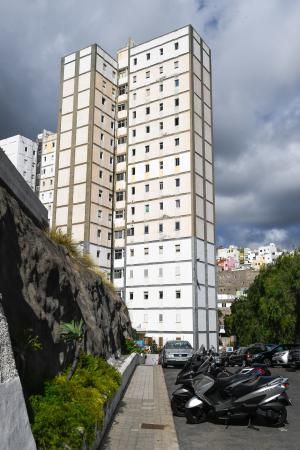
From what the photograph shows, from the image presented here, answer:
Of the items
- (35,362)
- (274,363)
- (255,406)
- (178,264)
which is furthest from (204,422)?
(178,264)

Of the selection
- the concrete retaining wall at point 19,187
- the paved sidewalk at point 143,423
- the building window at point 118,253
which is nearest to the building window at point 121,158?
the building window at point 118,253

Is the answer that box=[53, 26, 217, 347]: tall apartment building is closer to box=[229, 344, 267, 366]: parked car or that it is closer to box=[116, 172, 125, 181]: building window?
box=[116, 172, 125, 181]: building window

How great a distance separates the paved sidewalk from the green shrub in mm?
710

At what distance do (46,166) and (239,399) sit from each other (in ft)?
272

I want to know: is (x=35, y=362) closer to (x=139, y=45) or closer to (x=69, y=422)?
(x=69, y=422)

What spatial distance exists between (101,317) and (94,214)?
38077 millimetres

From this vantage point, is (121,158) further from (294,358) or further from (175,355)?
(294,358)

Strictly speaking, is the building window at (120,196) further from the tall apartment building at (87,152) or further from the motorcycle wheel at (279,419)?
the motorcycle wheel at (279,419)

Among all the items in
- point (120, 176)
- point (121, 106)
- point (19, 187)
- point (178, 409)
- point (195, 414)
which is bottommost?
point (178, 409)

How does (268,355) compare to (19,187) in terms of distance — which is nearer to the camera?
(19,187)

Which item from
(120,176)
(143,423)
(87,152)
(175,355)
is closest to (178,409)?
(143,423)

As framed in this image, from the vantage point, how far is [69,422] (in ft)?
19.5

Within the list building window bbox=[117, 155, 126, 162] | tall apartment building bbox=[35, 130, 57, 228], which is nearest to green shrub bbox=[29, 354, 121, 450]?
building window bbox=[117, 155, 126, 162]

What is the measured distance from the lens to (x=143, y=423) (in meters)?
9.73
